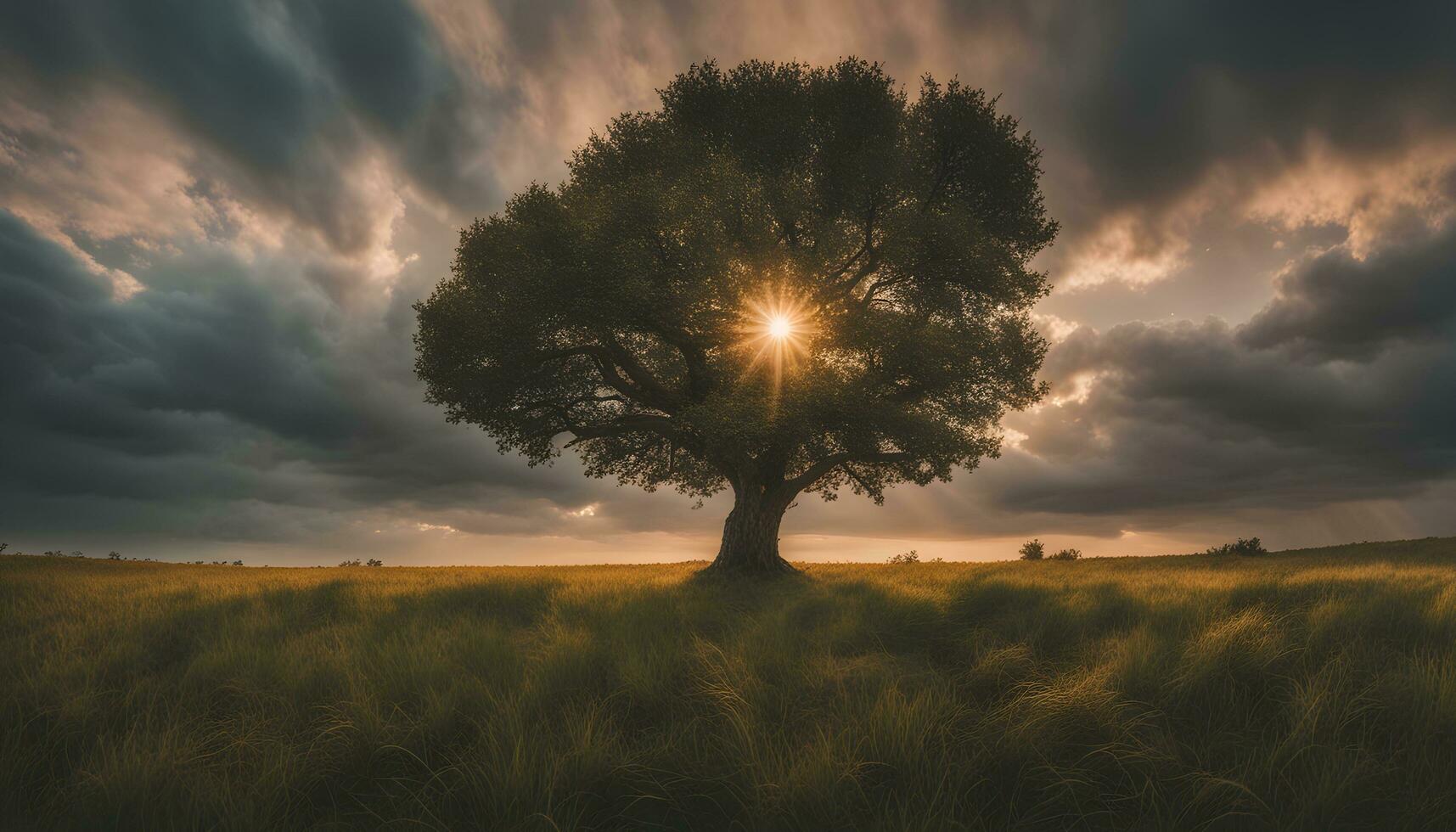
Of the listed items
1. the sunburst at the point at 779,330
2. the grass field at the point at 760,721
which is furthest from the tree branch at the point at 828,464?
the grass field at the point at 760,721

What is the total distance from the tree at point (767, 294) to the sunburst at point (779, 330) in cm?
6

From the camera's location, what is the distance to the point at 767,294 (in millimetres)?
16797

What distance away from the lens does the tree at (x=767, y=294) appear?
16422mm

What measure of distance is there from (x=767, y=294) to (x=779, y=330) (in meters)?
1.34

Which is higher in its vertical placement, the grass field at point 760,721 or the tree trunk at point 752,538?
the tree trunk at point 752,538

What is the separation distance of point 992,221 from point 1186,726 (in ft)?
63.6

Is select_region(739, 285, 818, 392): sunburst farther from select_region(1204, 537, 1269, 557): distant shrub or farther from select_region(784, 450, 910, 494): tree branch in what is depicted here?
select_region(1204, 537, 1269, 557): distant shrub

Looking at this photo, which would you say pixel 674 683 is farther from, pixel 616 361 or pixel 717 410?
pixel 616 361

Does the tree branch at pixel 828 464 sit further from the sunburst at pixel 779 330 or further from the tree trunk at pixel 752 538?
the sunburst at pixel 779 330

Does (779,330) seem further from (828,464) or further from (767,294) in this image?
(828,464)

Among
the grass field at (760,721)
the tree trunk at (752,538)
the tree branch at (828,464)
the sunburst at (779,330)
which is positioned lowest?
the grass field at (760,721)

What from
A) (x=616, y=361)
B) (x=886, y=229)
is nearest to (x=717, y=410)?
(x=616, y=361)

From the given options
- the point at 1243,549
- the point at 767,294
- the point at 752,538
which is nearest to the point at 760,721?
the point at 767,294

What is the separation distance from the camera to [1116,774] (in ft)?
14.1
